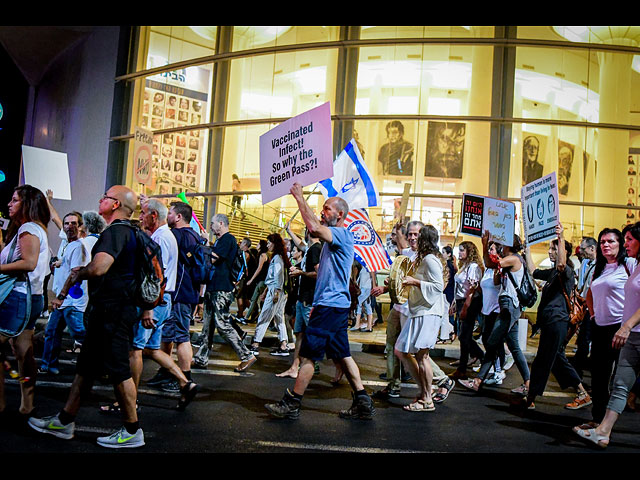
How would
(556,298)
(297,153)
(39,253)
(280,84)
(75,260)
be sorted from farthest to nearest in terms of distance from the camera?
(280,84), (75,260), (556,298), (297,153), (39,253)

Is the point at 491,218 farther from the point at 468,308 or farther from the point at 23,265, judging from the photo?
the point at 23,265

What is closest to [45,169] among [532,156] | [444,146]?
[444,146]

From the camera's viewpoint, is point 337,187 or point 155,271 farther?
point 337,187

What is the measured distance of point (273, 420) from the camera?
6.05 meters

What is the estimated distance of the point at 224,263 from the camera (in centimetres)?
856

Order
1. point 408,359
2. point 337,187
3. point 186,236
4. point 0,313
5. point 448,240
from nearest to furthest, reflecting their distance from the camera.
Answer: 1. point 0,313
2. point 408,359
3. point 186,236
4. point 337,187
5. point 448,240

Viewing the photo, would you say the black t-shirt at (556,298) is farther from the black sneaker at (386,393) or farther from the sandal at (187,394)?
the sandal at (187,394)

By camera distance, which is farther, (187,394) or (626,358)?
(187,394)

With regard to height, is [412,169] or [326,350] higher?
[412,169]

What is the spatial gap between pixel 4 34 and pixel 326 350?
24390 mm

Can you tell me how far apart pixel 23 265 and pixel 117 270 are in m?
0.84
